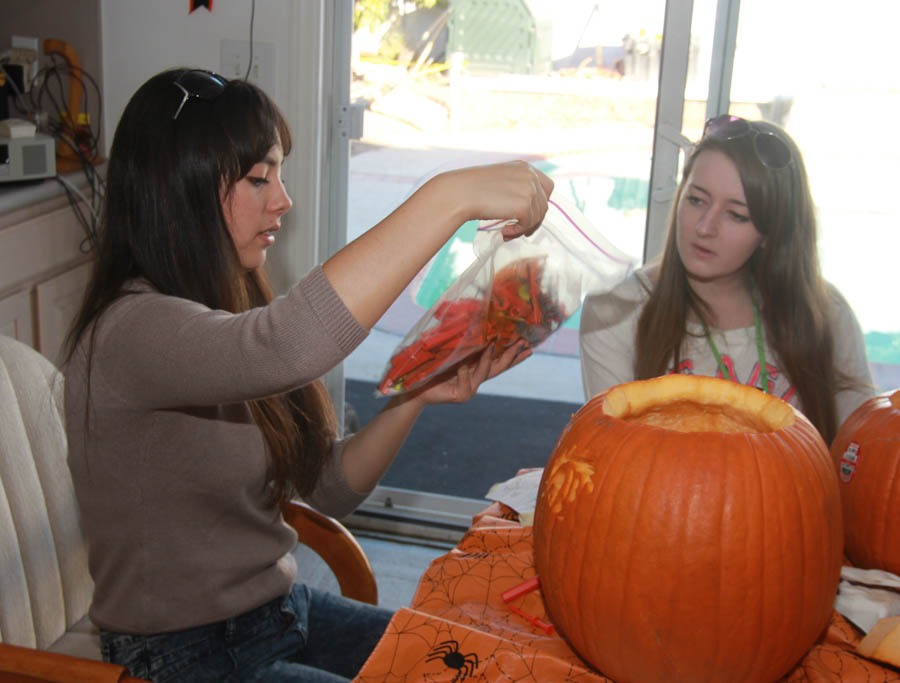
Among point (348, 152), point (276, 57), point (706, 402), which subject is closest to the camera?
point (706, 402)

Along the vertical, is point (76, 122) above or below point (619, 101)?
below

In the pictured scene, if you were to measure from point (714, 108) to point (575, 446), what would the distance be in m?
1.70

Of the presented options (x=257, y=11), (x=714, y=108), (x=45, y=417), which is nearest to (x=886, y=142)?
(x=714, y=108)

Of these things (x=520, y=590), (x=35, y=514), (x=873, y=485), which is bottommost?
(x=35, y=514)

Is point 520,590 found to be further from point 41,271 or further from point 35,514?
point 41,271

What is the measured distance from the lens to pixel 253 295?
139 centimetres

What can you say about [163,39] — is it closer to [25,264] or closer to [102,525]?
[25,264]

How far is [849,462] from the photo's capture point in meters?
0.97

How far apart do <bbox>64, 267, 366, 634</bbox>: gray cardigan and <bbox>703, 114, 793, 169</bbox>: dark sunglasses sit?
985 mm

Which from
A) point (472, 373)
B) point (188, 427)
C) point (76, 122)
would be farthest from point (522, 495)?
point (76, 122)

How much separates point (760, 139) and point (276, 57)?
1.31 meters

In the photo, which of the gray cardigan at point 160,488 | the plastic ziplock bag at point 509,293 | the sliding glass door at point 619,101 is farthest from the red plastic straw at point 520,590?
the sliding glass door at point 619,101

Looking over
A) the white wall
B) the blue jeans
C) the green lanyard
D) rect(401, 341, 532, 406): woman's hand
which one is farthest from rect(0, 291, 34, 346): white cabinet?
the green lanyard

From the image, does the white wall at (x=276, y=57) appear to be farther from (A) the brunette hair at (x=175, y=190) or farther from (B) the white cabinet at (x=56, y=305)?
(A) the brunette hair at (x=175, y=190)
